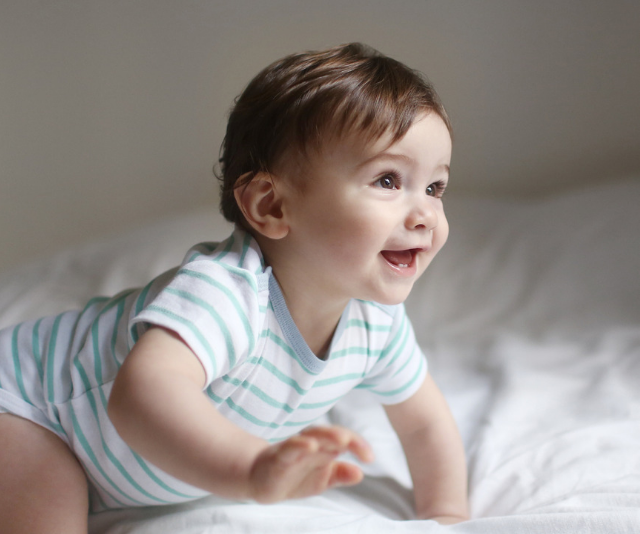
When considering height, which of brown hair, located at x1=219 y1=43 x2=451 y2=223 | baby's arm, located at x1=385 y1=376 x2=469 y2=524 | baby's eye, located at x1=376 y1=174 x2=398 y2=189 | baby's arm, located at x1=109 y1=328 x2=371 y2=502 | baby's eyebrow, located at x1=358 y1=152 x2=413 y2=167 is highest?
brown hair, located at x1=219 y1=43 x2=451 y2=223

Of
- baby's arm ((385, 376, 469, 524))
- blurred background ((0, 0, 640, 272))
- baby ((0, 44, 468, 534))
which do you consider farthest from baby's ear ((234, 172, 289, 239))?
blurred background ((0, 0, 640, 272))

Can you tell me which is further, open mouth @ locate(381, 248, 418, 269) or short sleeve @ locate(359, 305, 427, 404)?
short sleeve @ locate(359, 305, 427, 404)

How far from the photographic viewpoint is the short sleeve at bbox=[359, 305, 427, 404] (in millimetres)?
883

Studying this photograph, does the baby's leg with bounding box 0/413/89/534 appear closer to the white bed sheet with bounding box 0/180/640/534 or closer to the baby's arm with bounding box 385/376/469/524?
the white bed sheet with bounding box 0/180/640/534

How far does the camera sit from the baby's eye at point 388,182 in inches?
28.0

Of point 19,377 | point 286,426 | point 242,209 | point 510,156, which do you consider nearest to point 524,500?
point 286,426

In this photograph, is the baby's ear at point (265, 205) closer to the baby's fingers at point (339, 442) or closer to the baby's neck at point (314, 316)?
the baby's neck at point (314, 316)

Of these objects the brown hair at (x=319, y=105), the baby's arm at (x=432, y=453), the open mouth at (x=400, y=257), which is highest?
the brown hair at (x=319, y=105)

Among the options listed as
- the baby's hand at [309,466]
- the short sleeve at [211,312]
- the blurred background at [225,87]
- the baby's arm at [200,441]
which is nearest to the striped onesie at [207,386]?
the short sleeve at [211,312]

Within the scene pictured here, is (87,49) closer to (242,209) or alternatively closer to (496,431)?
(242,209)

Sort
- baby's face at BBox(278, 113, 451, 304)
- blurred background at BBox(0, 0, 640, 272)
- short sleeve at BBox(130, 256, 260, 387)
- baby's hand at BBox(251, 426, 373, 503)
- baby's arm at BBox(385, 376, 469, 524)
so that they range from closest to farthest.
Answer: baby's hand at BBox(251, 426, 373, 503), short sleeve at BBox(130, 256, 260, 387), baby's face at BBox(278, 113, 451, 304), baby's arm at BBox(385, 376, 469, 524), blurred background at BBox(0, 0, 640, 272)

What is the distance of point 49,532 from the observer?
679 mm

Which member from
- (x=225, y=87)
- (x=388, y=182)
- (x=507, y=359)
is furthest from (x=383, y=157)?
(x=225, y=87)

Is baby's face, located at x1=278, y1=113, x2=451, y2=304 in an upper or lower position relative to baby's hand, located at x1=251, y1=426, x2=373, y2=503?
upper
